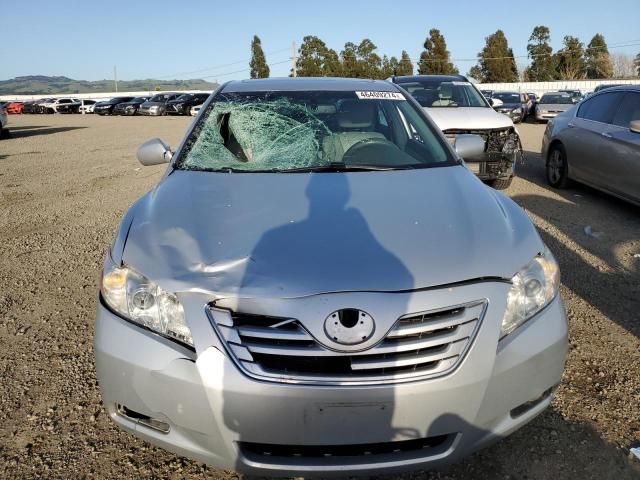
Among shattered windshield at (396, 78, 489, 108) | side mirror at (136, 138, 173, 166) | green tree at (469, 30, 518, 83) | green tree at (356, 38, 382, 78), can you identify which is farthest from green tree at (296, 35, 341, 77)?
side mirror at (136, 138, 173, 166)

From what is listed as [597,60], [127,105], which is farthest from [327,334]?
[597,60]

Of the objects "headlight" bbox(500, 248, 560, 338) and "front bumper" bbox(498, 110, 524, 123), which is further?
"front bumper" bbox(498, 110, 524, 123)

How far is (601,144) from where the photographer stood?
6344mm

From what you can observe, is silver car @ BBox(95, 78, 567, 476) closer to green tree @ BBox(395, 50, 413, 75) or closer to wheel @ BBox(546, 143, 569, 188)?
wheel @ BBox(546, 143, 569, 188)

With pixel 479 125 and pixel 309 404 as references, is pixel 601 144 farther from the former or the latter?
pixel 309 404

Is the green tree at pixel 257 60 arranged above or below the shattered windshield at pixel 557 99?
above

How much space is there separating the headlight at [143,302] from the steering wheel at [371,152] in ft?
4.69

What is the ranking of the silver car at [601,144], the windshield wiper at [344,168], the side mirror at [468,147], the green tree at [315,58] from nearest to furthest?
the windshield wiper at [344,168] → the side mirror at [468,147] → the silver car at [601,144] → the green tree at [315,58]

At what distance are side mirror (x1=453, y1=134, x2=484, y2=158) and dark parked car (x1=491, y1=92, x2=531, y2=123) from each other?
1762cm

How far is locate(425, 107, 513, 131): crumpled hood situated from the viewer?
7219 millimetres

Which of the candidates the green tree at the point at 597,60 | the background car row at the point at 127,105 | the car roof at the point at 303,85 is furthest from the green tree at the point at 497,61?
the car roof at the point at 303,85

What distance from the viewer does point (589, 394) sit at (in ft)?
8.82

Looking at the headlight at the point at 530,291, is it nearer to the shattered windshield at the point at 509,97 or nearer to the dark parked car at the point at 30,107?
the shattered windshield at the point at 509,97

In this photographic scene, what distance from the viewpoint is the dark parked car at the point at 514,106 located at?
21.7 m
